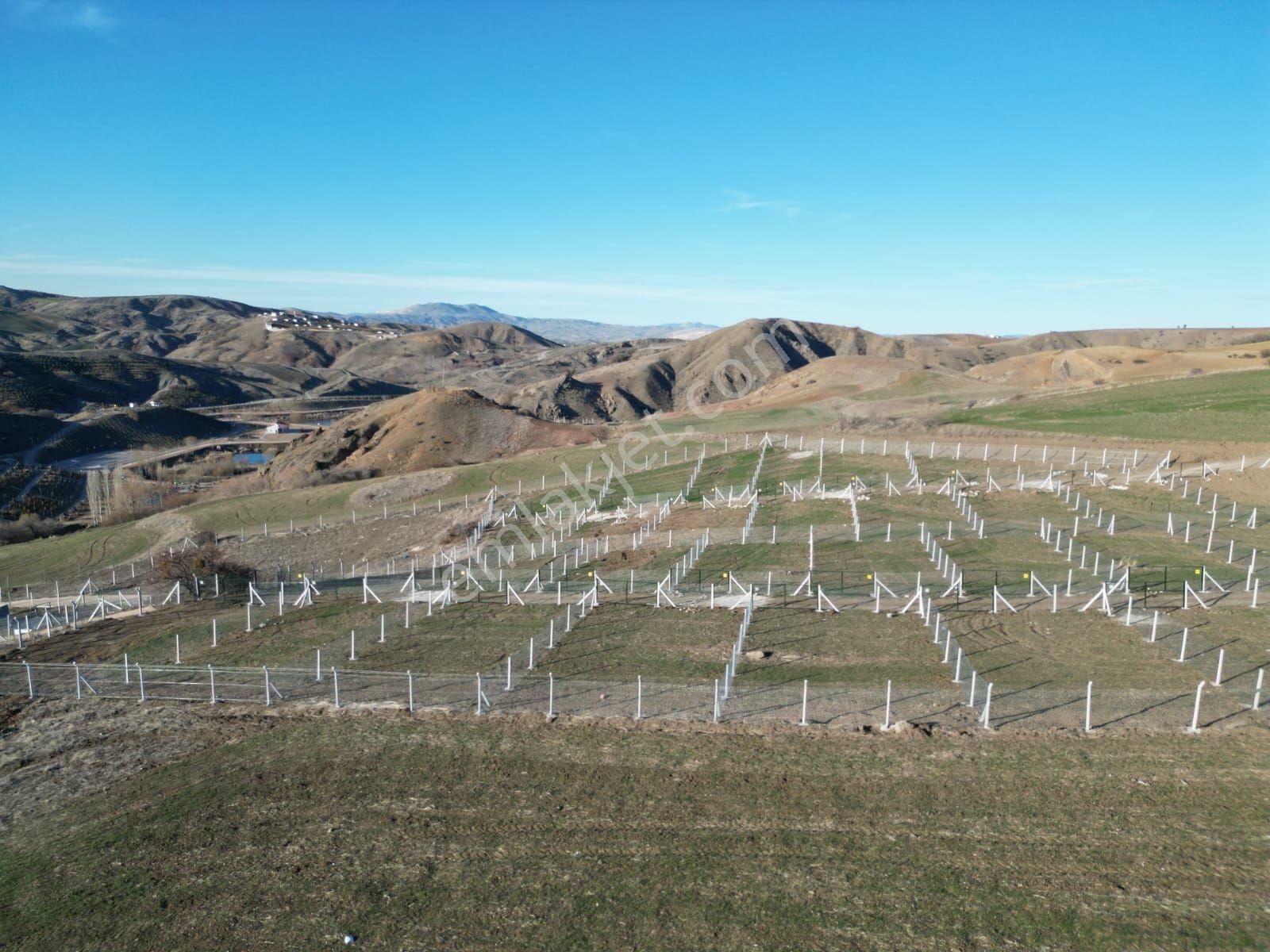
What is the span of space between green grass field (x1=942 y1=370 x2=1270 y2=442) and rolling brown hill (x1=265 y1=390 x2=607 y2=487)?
4051 cm

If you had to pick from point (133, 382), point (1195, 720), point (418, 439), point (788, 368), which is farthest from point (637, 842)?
point (133, 382)

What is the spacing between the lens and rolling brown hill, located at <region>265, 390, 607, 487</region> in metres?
80.8

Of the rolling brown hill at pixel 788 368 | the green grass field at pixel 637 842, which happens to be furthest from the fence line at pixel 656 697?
the rolling brown hill at pixel 788 368

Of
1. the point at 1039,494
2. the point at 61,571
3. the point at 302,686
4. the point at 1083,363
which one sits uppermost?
the point at 1083,363

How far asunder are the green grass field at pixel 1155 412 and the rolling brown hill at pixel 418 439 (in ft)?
133

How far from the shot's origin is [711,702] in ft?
72.7

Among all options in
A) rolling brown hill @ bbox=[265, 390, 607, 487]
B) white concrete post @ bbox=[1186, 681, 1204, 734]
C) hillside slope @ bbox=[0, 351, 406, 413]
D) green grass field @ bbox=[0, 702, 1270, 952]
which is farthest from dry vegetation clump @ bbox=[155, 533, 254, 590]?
hillside slope @ bbox=[0, 351, 406, 413]

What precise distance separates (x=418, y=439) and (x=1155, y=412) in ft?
218

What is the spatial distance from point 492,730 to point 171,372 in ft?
563

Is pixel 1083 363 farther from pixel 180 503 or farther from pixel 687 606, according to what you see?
pixel 180 503

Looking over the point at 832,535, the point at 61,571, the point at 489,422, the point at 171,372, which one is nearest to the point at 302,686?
the point at 832,535

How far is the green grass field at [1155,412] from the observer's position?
57750 mm

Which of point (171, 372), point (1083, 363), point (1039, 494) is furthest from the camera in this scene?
point (171, 372)

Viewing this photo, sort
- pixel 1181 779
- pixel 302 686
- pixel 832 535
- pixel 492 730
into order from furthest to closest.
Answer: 1. pixel 832 535
2. pixel 302 686
3. pixel 492 730
4. pixel 1181 779
